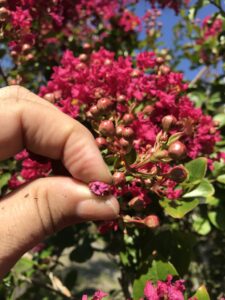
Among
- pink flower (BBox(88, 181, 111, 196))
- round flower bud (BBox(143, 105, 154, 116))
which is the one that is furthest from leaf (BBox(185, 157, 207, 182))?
pink flower (BBox(88, 181, 111, 196))

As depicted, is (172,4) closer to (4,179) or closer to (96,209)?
(4,179)

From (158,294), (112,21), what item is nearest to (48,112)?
(158,294)

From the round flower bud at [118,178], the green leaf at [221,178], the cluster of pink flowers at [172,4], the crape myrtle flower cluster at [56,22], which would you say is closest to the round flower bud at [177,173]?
the round flower bud at [118,178]

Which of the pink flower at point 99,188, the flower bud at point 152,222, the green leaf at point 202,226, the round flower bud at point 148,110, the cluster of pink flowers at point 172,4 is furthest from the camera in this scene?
the cluster of pink flowers at point 172,4

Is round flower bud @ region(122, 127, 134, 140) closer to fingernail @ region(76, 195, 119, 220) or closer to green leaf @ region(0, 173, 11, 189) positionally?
fingernail @ region(76, 195, 119, 220)

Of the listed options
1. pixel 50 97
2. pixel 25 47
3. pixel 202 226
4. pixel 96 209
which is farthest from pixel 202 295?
pixel 25 47

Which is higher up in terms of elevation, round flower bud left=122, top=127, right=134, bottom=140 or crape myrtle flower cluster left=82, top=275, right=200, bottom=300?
round flower bud left=122, top=127, right=134, bottom=140

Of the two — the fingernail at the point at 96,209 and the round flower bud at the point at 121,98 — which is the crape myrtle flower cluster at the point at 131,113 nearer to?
the round flower bud at the point at 121,98

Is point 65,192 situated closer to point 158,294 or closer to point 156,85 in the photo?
point 158,294
